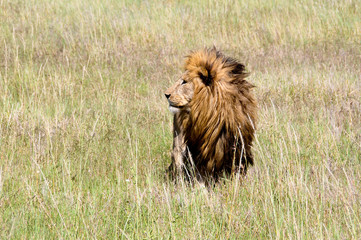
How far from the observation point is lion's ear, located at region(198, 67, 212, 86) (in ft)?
12.4

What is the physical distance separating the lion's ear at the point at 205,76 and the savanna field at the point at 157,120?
628 millimetres

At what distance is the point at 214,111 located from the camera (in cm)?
377

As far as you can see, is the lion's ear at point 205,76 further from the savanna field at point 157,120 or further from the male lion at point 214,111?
the savanna field at point 157,120

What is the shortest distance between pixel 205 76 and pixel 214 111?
0.28 m

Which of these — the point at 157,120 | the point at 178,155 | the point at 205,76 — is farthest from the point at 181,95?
the point at 157,120

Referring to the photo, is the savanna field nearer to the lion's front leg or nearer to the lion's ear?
the lion's front leg

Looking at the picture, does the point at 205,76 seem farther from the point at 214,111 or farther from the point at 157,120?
the point at 157,120

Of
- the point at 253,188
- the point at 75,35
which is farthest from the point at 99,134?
the point at 75,35

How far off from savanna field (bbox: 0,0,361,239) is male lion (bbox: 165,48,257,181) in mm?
179

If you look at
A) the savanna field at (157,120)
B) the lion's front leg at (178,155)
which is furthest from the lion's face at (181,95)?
the savanna field at (157,120)

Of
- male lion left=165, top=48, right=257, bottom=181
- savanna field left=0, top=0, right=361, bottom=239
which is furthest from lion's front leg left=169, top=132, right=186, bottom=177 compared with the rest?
savanna field left=0, top=0, right=361, bottom=239

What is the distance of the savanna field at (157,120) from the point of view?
296cm

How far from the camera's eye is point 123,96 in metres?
6.54

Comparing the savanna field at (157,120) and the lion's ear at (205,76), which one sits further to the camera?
the lion's ear at (205,76)
